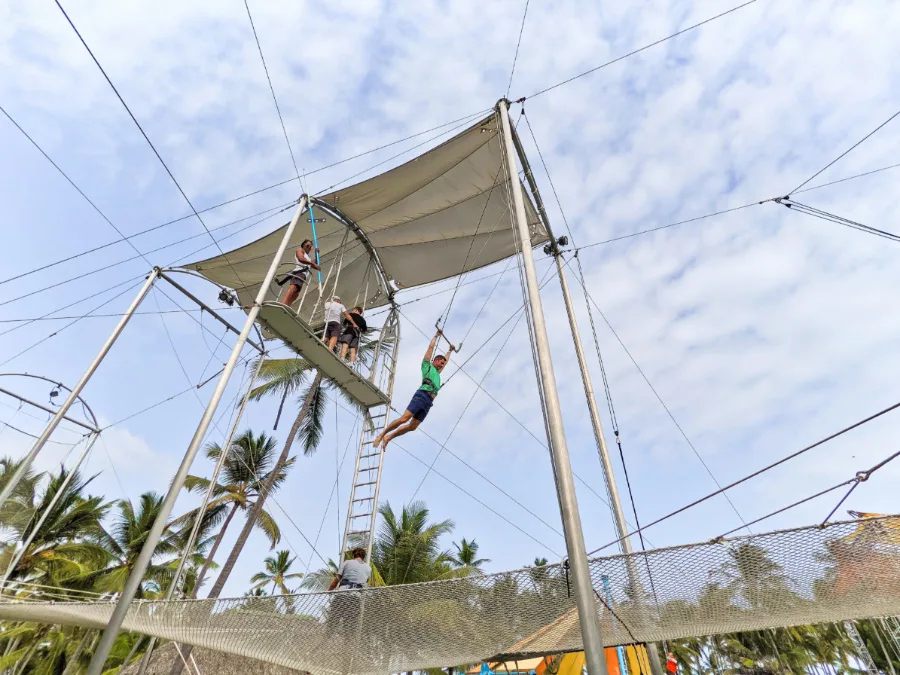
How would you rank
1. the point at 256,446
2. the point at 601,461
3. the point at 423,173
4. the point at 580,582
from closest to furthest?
the point at 580,582, the point at 601,461, the point at 423,173, the point at 256,446

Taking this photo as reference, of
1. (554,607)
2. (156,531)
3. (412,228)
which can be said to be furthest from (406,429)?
(412,228)

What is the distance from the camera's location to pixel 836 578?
3359 mm

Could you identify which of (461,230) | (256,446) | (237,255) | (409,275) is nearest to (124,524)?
(256,446)

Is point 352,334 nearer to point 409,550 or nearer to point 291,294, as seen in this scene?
point 291,294

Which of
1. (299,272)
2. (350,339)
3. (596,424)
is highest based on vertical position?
(299,272)

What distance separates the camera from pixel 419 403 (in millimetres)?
5730

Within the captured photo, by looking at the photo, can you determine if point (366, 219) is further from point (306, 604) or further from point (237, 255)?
point (306, 604)

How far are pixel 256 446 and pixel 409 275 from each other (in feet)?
36.2

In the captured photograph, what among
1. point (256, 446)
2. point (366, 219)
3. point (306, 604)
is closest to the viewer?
point (306, 604)

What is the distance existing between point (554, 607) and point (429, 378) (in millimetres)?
2779

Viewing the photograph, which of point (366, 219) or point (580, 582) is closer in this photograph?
point (580, 582)

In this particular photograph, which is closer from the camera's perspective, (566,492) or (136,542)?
(566,492)

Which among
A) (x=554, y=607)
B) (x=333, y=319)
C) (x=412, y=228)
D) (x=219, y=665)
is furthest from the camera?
(x=219, y=665)

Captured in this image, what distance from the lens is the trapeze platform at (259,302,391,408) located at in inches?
221
